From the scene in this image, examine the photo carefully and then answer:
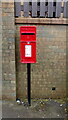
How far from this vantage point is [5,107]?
4480mm

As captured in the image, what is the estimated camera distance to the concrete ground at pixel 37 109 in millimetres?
4105

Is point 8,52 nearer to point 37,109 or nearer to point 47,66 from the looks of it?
point 47,66

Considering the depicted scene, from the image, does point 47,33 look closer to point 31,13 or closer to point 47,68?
point 31,13

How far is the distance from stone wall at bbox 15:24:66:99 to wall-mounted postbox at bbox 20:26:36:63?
2.56 feet

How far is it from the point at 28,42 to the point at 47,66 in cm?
124

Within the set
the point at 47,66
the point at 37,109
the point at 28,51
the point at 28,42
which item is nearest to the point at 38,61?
the point at 47,66

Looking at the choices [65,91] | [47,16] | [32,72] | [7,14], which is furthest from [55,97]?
[7,14]

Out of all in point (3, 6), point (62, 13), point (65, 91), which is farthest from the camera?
point (65, 91)

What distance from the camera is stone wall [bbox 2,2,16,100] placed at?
4.46 meters

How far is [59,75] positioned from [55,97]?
718 mm

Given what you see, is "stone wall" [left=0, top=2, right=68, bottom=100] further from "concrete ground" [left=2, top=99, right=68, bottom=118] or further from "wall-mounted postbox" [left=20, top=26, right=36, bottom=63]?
"wall-mounted postbox" [left=20, top=26, right=36, bottom=63]

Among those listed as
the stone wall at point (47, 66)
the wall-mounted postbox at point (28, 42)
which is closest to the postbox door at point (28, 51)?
the wall-mounted postbox at point (28, 42)

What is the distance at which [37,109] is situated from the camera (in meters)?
4.38

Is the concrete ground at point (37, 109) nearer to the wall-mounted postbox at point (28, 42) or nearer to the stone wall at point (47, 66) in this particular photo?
the stone wall at point (47, 66)
